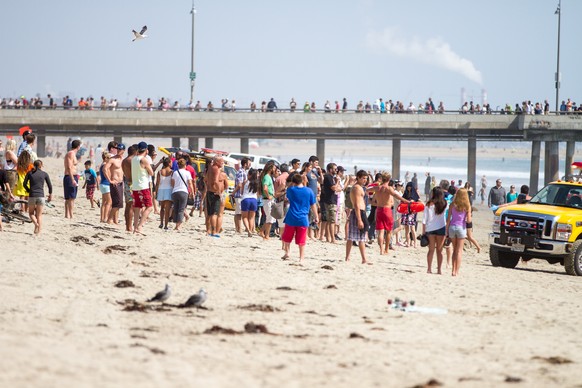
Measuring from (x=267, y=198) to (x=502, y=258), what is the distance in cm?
508

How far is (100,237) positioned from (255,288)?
5087 millimetres

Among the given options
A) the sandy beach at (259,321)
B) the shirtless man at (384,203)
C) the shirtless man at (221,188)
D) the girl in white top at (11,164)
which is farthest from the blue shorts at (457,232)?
the girl in white top at (11,164)

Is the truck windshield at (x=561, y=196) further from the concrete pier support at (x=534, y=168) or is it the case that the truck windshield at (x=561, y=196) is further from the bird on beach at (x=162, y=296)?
the concrete pier support at (x=534, y=168)

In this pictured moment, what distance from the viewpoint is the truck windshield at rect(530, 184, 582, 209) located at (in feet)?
64.6

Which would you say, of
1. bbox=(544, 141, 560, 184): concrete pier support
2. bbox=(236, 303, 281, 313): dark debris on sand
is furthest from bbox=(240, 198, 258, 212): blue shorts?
bbox=(544, 141, 560, 184): concrete pier support

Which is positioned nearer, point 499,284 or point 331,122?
point 499,284

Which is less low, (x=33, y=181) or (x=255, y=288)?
(x=33, y=181)

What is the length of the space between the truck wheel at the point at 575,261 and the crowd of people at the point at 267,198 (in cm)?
204

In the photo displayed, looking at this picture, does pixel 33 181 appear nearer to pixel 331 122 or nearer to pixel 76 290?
pixel 76 290

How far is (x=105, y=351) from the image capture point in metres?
8.96

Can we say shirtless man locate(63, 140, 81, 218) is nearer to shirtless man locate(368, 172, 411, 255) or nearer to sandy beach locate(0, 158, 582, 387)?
sandy beach locate(0, 158, 582, 387)

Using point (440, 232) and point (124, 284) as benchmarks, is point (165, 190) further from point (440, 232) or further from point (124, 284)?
point (124, 284)

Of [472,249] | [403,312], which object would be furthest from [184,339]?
[472,249]

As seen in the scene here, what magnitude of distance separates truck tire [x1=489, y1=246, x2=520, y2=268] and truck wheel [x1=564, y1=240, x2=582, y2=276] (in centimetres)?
109
